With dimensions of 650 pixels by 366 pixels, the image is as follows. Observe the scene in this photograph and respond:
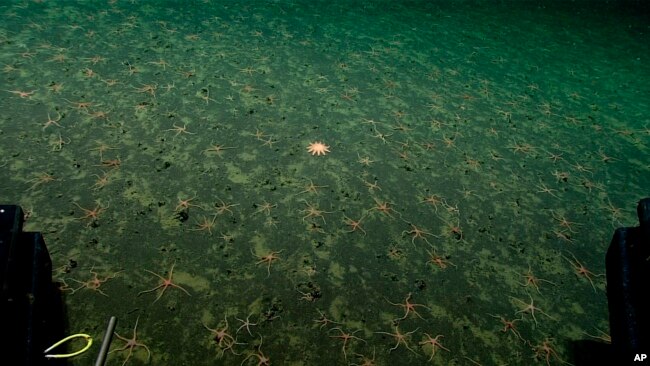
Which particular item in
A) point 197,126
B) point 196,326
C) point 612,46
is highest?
point 612,46

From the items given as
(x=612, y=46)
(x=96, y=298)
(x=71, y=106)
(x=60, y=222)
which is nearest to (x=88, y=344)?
(x=96, y=298)

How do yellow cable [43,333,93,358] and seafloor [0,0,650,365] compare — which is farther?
seafloor [0,0,650,365]

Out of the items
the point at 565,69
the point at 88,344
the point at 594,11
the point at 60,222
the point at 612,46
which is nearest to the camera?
the point at 88,344

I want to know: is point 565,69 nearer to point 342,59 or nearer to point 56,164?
point 342,59

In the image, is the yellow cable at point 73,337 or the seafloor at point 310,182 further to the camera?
the seafloor at point 310,182

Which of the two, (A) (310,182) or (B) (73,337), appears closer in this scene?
(B) (73,337)

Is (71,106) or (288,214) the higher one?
(71,106)

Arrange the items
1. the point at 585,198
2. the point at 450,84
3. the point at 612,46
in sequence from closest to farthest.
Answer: the point at 585,198 → the point at 450,84 → the point at 612,46

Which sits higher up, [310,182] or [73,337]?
[310,182]
